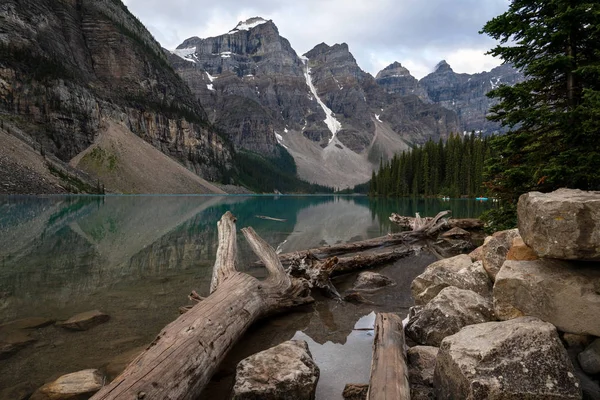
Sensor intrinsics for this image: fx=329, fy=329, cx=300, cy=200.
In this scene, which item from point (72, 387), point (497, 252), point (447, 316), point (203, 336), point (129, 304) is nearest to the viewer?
point (72, 387)

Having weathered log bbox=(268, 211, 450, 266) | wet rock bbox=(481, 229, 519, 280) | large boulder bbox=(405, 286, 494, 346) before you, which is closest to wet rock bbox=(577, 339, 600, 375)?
large boulder bbox=(405, 286, 494, 346)

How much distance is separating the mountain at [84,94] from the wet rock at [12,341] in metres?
79.1

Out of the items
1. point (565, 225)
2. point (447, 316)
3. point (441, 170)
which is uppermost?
point (441, 170)

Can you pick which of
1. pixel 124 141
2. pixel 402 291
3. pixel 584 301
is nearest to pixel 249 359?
pixel 584 301

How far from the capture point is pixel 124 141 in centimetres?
13038

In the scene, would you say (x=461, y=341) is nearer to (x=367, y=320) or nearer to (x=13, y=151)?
(x=367, y=320)

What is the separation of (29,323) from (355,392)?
7877 millimetres

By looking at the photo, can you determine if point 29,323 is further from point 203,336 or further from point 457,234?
point 457,234

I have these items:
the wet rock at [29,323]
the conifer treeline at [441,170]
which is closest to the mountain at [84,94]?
the wet rock at [29,323]

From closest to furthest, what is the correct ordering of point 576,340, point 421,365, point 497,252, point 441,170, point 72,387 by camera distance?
point 576,340 → point 72,387 → point 421,365 → point 497,252 → point 441,170

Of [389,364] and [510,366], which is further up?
[510,366]

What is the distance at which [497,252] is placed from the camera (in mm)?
8344

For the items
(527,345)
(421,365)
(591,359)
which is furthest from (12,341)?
(591,359)

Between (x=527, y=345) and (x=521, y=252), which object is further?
(x=521, y=252)
